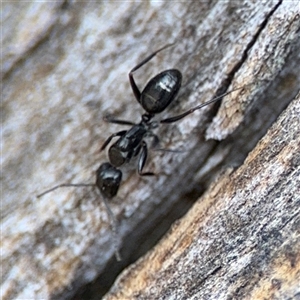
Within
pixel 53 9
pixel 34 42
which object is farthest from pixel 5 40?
pixel 53 9

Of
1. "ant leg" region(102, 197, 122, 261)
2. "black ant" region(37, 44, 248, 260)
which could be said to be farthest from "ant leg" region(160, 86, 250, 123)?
"ant leg" region(102, 197, 122, 261)

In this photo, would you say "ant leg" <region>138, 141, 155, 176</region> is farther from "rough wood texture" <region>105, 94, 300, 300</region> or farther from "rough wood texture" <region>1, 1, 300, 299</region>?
"rough wood texture" <region>105, 94, 300, 300</region>

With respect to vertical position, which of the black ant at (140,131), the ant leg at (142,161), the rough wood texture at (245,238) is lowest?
the rough wood texture at (245,238)

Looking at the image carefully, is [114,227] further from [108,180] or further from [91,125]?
[91,125]

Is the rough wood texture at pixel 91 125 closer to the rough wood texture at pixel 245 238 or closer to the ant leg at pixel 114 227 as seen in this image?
the ant leg at pixel 114 227

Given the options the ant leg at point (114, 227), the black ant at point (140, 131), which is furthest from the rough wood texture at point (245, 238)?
the black ant at point (140, 131)

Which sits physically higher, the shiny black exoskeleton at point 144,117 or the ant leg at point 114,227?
the shiny black exoskeleton at point 144,117
